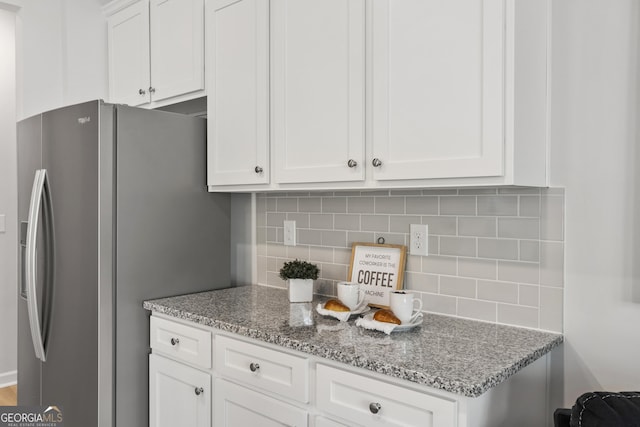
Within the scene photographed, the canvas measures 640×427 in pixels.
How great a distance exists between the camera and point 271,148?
2.11 metres

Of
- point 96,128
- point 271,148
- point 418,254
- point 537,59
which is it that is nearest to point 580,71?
point 537,59

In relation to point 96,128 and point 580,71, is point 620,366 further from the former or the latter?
point 96,128

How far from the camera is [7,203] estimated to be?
3607mm

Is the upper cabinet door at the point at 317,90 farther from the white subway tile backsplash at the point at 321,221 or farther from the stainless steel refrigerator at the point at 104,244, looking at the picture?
the stainless steel refrigerator at the point at 104,244

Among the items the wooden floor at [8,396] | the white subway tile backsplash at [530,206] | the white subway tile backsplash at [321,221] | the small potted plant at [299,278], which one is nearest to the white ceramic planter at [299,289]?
the small potted plant at [299,278]

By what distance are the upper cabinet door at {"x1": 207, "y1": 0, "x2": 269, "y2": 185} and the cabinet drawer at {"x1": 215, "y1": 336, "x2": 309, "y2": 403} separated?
2.27 ft

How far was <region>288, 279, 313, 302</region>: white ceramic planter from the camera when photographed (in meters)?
2.19

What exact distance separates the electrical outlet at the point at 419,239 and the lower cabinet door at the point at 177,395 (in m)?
0.92

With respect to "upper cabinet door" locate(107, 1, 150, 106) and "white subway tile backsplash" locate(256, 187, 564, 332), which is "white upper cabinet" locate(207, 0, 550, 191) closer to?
"white subway tile backsplash" locate(256, 187, 564, 332)

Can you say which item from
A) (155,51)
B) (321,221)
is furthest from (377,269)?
(155,51)

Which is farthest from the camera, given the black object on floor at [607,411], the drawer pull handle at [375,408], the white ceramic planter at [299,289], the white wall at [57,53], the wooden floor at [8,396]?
the wooden floor at [8,396]

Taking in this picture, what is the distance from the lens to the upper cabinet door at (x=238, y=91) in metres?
2.12

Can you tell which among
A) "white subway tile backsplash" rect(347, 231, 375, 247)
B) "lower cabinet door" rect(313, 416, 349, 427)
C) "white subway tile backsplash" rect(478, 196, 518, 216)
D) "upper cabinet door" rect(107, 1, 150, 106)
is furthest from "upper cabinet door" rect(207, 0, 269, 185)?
"lower cabinet door" rect(313, 416, 349, 427)

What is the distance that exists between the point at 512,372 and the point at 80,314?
1686 mm
